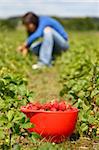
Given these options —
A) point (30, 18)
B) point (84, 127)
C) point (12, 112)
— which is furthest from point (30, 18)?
point (12, 112)

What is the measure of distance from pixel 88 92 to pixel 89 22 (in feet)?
101

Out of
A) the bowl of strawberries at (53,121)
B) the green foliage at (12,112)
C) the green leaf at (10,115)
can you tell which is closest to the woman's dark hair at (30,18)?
the green foliage at (12,112)

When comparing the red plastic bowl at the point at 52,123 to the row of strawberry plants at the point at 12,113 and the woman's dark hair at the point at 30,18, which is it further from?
the woman's dark hair at the point at 30,18

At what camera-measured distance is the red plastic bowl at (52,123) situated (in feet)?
10.5

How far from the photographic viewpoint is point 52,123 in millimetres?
3207

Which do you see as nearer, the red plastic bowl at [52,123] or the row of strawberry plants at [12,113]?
the row of strawberry plants at [12,113]

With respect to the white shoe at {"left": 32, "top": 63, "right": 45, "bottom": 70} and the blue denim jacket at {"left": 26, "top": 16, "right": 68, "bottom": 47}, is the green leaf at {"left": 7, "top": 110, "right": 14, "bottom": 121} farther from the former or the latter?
the blue denim jacket at {"left": 26, "top": 16, "right": 68, "bottom": 47}

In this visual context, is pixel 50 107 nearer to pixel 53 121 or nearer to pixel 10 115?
pixel 53 121

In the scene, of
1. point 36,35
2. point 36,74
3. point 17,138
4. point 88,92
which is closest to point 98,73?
point 88,92

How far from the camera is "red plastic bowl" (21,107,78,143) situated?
3.20 metres

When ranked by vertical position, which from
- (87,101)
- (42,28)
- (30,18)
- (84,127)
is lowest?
(84,127)

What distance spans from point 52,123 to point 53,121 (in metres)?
0.02

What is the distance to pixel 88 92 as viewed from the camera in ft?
12.1

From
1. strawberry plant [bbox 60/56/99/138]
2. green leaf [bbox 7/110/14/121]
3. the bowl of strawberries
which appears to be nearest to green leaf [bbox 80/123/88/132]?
strawberry plant [bbox 60/56/99/138]
